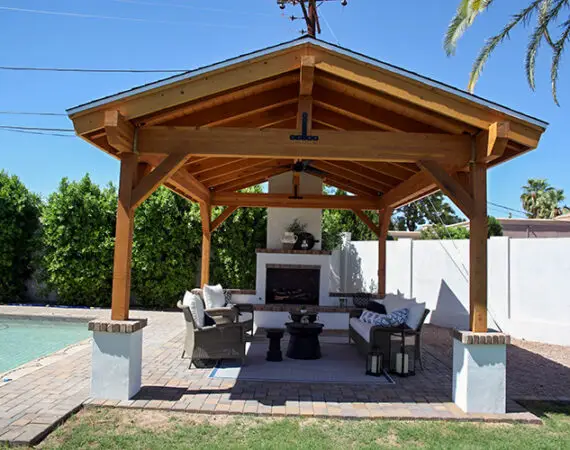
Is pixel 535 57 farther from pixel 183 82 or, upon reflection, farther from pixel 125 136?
pixel 125 136

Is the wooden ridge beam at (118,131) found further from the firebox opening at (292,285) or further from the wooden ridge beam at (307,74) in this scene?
the firebox opening at (292,285)

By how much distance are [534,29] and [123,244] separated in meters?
8.81

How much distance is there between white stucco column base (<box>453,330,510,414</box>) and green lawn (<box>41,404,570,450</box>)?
0.99ft

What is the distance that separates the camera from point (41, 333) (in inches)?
392

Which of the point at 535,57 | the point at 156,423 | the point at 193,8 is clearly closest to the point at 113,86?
the point at 193,8

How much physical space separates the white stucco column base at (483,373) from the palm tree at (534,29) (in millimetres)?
6475

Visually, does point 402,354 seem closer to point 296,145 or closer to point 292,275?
point 296,145

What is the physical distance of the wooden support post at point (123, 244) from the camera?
5199 mm

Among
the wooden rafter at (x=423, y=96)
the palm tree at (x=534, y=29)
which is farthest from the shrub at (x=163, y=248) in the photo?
the wooden rafter at (x=423, y=96)

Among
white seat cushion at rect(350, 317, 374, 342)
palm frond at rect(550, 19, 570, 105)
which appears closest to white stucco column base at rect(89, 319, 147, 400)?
white seat cushion at rect(350, 317, 374, 342)

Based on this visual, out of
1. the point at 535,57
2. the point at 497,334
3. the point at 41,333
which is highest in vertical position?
the point at 535,57

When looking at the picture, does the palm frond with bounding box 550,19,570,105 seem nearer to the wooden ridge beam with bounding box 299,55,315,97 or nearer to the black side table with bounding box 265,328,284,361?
the wooden ridge beam with bounding box 299,55,315,97

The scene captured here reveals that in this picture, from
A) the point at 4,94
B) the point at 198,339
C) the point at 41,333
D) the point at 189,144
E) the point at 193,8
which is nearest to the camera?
the point at 189,144

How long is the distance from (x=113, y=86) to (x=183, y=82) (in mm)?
10941
